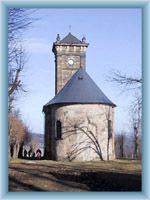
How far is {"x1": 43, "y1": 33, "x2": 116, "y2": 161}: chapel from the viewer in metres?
28.5

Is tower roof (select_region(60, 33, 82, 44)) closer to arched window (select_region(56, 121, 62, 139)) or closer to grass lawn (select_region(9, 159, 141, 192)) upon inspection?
arched window (select_region(56, 121, 62, 139))

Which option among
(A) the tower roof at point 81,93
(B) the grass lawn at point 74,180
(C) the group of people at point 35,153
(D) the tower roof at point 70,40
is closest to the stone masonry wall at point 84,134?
(A) the tower roof at point 81,93

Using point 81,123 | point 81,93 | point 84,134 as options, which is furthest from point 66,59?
point 84,134

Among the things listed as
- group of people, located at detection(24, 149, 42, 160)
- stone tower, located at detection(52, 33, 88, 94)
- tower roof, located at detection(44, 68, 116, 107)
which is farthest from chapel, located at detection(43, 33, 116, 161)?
stone tower, located at detection(52, 33, 88, 94)

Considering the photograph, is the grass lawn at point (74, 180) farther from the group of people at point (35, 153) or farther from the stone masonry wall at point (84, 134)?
the group of people at point (35, 153)

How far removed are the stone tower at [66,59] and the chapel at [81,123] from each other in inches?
446

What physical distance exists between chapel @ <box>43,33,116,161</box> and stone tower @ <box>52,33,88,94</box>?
11.3 meters

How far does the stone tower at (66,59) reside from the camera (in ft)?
139

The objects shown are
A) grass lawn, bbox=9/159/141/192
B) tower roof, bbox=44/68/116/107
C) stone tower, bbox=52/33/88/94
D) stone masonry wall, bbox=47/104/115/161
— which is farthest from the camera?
stone tower, bbox=52/33/88/94

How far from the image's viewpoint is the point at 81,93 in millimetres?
29531

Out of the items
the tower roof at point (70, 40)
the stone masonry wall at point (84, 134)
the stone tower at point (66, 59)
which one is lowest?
the stone masonry wall at point (84, 134)
